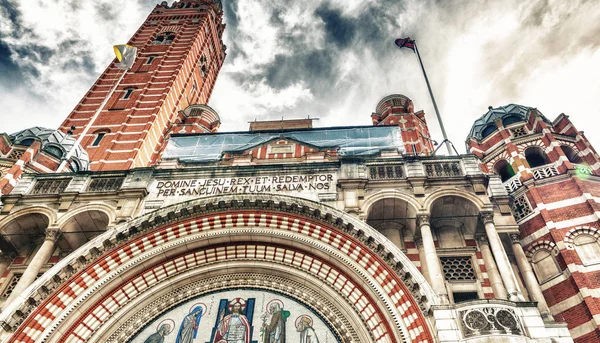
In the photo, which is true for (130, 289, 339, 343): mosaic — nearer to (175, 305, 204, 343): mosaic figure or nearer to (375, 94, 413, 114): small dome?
(175, 305, 204, 343): mosaic figure

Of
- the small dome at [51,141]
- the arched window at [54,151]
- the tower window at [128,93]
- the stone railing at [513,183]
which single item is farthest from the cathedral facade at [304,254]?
the tower window at [128,93]

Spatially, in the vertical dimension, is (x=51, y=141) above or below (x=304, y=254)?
above

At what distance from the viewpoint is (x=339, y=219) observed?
1345 centimetres

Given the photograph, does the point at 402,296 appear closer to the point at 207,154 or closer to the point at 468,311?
the point at 468,311

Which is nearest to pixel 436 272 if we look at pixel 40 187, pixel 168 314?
pixel 168 314

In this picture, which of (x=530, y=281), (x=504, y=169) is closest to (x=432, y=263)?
(x=530, y=281)

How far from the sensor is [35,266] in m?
13.2

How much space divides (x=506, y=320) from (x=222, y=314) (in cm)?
855

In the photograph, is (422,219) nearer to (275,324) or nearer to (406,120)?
(275,324)

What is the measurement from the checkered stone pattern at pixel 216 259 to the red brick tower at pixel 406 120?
10.7 meters

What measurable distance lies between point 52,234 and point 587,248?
66.4ft

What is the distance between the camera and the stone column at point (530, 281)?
39.0 feet

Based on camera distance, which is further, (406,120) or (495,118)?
(406,120)

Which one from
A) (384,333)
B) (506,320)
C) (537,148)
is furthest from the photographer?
(537,148)
